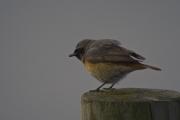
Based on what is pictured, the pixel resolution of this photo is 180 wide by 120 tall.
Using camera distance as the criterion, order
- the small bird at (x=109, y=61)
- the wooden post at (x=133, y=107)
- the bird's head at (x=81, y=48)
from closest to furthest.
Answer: the wooden post at (x=133, y=107) → the small bird at (x=109, y=61) → the bird's head at (x=81, y=48)

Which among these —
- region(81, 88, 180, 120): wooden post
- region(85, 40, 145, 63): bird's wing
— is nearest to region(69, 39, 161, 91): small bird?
region(85, 40, 145, 63): bird's wing

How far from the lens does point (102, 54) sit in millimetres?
5973

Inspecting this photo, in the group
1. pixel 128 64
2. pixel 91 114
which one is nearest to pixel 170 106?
pixel 91 114

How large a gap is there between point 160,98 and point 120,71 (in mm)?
1969

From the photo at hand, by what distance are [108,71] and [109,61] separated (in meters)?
0.19

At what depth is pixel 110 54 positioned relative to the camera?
577 centimetres


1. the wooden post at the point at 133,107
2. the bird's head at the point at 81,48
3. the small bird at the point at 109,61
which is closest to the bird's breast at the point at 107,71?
the small bird at the point at 109,61

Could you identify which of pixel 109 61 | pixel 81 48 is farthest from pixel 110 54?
pixel 81 48

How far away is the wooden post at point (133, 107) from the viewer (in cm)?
345

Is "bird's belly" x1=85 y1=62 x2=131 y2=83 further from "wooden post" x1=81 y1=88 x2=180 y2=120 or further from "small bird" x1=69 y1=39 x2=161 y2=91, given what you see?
"wooden post" x1=81 y1=88 x2=180 y2=120

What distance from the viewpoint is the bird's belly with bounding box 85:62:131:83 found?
5648 mm

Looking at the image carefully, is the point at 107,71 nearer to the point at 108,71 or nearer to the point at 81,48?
the point at 108,71

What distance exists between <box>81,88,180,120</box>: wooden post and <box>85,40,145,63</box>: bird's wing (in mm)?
1705

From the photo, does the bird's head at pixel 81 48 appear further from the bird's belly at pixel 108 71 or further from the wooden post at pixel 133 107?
the wooden post at pixel 133 107
